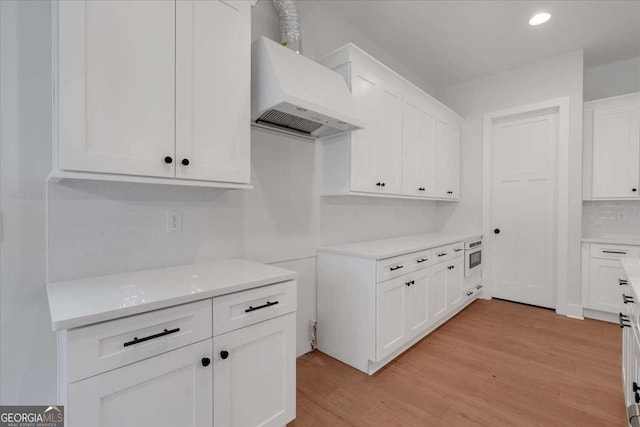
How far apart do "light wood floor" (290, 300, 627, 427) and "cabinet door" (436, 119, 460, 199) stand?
174 centimetres

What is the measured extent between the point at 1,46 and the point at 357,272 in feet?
7.35

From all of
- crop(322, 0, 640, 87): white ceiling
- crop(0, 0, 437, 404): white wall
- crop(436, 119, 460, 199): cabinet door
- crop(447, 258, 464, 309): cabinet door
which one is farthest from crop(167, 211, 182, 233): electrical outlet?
crop(436, 119, 460, 199): cabinet door

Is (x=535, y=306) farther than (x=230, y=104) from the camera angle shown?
Yes

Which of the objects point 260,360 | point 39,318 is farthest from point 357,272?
point 39,318

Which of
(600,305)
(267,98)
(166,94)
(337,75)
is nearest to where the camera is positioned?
(166,94)

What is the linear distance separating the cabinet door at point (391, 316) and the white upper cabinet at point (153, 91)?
134 cm

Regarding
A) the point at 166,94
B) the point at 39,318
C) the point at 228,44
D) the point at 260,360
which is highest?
the point at 228,44

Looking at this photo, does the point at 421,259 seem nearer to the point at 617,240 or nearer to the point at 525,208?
the point at 525,208

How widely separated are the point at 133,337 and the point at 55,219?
2.40 feet

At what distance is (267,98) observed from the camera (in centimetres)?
176

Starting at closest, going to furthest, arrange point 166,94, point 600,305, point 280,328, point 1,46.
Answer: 1. point 1,46
2. point 166,94
3. point 280,328
4. point 600,305

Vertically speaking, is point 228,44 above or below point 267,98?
above

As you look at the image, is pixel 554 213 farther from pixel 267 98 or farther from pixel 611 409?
pixel 267 98

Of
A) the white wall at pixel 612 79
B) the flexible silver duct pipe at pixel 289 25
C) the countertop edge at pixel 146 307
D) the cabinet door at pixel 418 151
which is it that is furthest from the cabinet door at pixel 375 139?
the white wall at pixel 612 79
